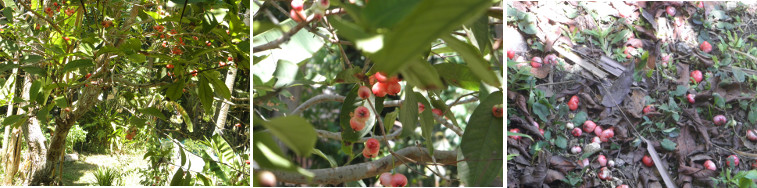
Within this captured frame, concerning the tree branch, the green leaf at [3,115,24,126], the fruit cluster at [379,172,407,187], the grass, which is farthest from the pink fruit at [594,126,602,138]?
the green leaf at [3,115,24,126]

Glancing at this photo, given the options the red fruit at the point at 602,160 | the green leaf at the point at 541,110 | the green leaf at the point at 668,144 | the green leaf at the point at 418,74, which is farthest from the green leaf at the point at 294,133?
the green leaf at the point at 668,144

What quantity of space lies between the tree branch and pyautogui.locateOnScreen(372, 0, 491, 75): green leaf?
30.4 inches

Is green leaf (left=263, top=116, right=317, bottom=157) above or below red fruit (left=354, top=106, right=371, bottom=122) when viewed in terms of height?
below

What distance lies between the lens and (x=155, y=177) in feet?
4.12

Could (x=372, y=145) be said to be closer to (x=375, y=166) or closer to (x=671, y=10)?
(x=375, y=166)

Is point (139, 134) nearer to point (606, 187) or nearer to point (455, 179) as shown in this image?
point (455, 179)

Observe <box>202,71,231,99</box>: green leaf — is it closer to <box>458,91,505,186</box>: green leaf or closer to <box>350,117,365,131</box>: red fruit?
<box>350,117,365,131</box>: red fruit

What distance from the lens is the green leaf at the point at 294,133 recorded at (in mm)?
201

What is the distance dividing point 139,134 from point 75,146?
18cm

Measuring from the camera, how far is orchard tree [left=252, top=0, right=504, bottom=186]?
1.88 feet

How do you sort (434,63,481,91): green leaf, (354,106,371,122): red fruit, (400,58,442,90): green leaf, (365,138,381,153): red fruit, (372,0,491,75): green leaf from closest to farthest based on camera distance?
(372,0,491,75): green leaf → (400,58,442,90): green leaf → (434,63,481,91): green leaf → (354,106,371,122): red fruit → (365,138,381,153): red fruit

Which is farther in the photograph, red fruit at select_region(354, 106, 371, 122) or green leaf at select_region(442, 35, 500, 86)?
red fruit at select_region(354, 106, 371, 122)

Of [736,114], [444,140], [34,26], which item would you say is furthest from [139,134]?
[736,114]

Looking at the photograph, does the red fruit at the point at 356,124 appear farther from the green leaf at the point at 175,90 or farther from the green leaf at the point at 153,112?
the green leaf at the point at 153,112
